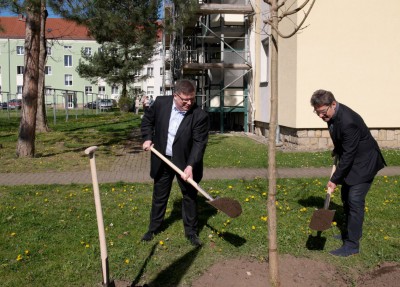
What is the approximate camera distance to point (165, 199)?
4.97m

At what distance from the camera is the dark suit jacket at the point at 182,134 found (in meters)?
4.66

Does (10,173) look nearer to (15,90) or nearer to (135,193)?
(135,193)

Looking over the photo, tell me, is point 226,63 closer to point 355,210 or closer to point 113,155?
point 113,155

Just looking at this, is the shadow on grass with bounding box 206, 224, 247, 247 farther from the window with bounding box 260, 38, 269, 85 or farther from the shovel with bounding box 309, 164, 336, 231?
the window with bounding box 260, 38, 269, 85

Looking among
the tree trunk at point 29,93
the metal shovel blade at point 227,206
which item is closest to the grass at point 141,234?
the metal shovel blade at point 227,206

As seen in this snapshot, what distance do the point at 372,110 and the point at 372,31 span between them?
2.09 m

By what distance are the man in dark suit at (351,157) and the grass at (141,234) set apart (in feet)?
1.05

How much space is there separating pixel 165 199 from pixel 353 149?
2.00 metres

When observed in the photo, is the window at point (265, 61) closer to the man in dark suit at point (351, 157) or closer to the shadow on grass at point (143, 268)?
the man in dark suit at point (351, 157)

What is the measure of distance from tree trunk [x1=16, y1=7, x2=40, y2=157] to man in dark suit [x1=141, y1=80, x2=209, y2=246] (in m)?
7.06

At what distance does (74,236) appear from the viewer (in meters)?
5.10

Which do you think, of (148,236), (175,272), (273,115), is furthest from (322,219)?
(148,236)

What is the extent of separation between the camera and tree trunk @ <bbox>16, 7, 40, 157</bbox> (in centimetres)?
1099

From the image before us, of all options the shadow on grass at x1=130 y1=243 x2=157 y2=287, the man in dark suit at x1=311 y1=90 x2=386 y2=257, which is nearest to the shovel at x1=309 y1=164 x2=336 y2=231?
the man in dark suit at x1=311 y1=90 x2=386 y2=257
